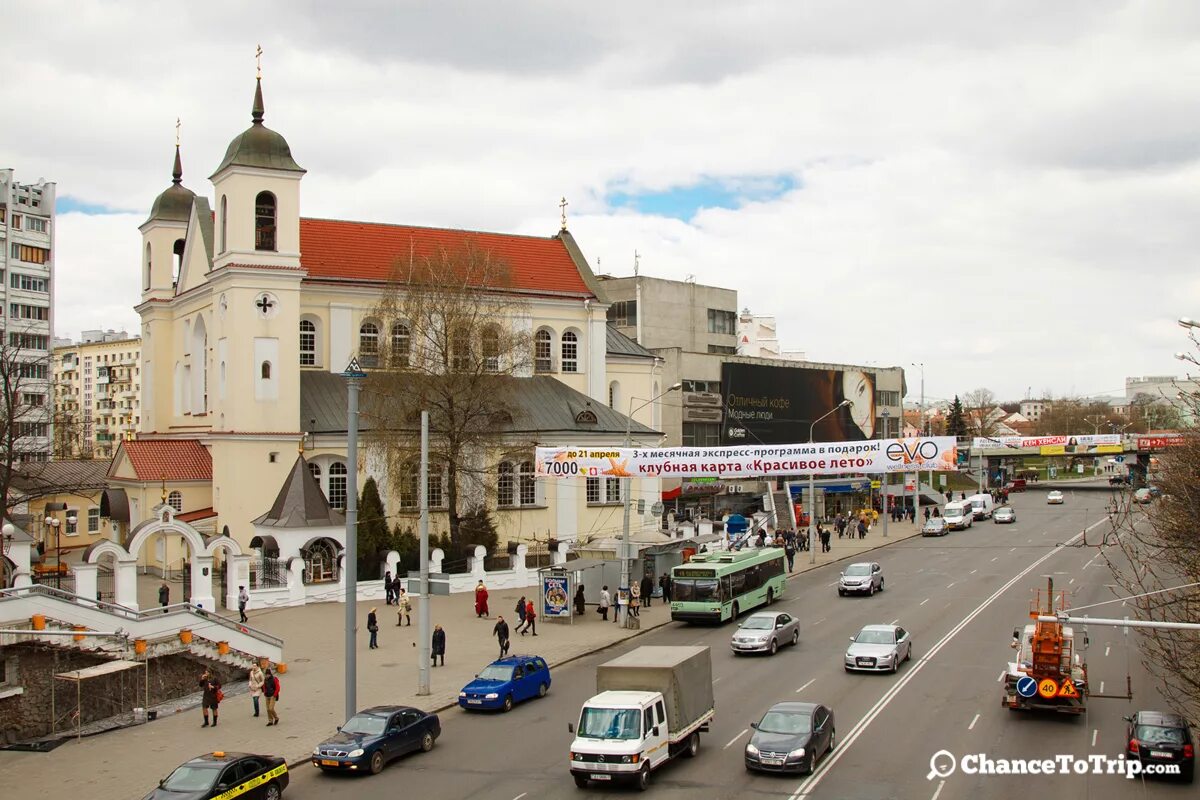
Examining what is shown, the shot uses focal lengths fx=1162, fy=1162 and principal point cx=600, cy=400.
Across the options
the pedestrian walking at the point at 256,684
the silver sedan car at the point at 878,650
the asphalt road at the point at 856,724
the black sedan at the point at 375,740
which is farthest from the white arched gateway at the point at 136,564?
the silver sedan car at the point at 878,650

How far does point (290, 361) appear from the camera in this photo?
52.5m

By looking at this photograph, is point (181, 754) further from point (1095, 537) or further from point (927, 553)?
point (1095, 537)

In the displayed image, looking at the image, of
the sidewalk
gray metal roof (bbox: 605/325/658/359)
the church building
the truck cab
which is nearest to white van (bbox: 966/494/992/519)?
the church building

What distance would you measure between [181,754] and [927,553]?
Answer: 46.4 metres

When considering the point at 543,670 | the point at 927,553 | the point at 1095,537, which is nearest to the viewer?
the point at 543,670

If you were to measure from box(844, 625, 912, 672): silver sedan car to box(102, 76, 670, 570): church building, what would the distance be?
22.9m

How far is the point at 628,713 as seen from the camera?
68.2 ft

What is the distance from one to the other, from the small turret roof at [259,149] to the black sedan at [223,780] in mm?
37027

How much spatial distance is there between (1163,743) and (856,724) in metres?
6.18

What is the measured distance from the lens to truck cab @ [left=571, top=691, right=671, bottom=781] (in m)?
20.1

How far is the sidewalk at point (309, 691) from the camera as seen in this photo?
23188mm

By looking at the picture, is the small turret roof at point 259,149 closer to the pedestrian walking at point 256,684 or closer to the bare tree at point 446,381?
the bare tree at point 446,381

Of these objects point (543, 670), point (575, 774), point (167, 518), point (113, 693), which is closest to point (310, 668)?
point (113, 693)

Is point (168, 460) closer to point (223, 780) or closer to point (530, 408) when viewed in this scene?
point (530, 408)
